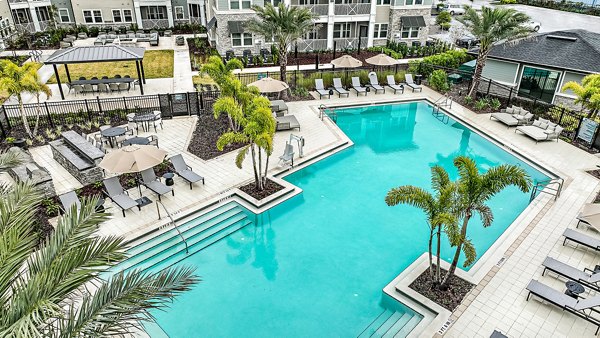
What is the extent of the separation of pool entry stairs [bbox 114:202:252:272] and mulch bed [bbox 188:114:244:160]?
446cm

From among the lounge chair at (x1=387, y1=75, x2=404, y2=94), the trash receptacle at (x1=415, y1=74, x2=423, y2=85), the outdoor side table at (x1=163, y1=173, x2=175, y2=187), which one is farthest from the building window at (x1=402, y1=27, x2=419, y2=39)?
the outdoor side table at (x1=163, y1=173, x2=175, y2=187)

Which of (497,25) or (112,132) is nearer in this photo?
(112,132)

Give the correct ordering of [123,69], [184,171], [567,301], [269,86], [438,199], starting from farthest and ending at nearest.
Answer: [123,69]
[269,86]
[184,171]
[567,301]
[438,199]

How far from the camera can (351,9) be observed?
36781mm

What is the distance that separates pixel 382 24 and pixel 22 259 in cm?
3770

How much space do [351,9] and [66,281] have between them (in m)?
35.6

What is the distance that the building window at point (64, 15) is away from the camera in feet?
140

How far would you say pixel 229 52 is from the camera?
33.9 m

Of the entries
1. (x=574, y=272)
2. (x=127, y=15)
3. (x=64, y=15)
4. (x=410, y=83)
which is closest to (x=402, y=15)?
(x=410, y=83)

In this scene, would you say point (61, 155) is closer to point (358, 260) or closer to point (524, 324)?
point (358, 260)

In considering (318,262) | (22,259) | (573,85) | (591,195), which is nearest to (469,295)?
(318,262)

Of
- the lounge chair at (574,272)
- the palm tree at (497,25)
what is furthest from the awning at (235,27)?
the lounge chair at (574,272)

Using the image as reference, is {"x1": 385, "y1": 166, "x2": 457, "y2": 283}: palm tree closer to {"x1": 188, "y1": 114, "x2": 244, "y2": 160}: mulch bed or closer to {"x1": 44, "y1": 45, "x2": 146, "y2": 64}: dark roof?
{"x1": 188, "y1": 114, "x2": 244, "y2": 160}: mulch bed

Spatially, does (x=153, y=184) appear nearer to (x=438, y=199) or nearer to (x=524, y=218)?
(x=438, y=199)
